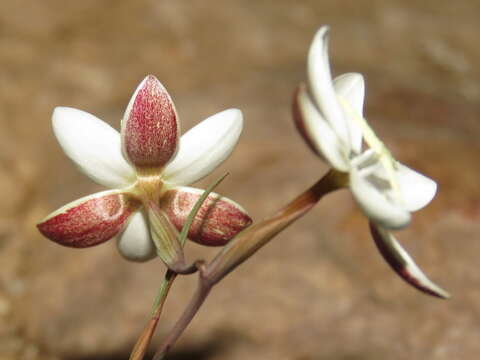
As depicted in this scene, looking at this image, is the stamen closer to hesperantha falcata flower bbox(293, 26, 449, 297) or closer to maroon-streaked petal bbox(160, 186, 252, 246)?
hesperantha falcata flower bbox(293, 26, 449, 297)

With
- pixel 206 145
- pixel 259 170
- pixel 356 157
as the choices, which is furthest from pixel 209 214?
pixel 259 170

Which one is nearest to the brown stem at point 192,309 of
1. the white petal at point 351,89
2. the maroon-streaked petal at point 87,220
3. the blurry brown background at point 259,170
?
the maroon-streaked petal at point 87,220

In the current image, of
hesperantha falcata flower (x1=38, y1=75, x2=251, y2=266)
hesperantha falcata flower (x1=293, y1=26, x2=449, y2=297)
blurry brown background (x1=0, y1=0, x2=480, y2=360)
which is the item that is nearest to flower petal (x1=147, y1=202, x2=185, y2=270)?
hesperantha falcata flower (x1=38, y1=75, x2=251, y2=266)

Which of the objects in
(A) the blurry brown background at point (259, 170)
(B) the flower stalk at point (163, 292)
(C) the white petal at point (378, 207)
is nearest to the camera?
(C) the white petal at point (378, 207)

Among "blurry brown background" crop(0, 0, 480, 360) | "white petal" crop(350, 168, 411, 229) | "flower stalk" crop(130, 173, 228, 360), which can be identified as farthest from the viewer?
"blurry brown background" crop(0, 0, 480, 360)

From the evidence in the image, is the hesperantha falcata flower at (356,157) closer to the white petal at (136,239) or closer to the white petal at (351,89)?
the white petal at (351,89)

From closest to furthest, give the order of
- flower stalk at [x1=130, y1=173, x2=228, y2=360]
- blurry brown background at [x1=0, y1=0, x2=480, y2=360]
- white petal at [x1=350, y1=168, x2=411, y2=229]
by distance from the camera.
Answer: white petal at [x1=350, y1=168, x2=411, y2=229] < flower stalk at [x1=130, y1=173, x2=228, y2=360] < blurry brown background at [x1=0, y1=0, x2=480, y2=360]

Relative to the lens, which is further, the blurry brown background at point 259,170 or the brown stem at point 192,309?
the blurry brown background at point 259,170

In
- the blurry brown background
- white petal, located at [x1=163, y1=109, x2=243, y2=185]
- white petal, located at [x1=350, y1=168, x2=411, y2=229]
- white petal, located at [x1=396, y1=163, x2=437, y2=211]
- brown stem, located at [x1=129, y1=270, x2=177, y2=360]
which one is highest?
white petal, located at [x1=163, y1=109, x2=243, y2=185]
